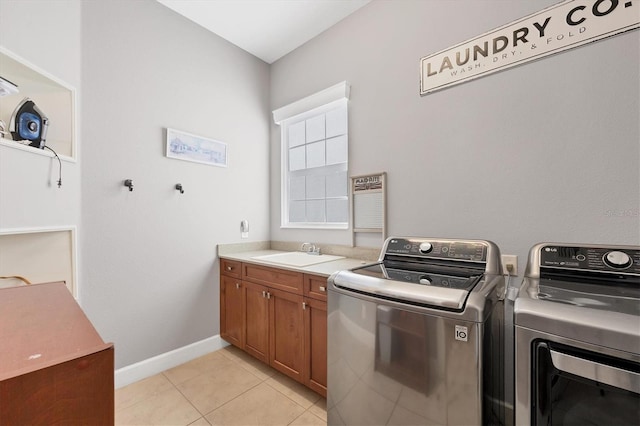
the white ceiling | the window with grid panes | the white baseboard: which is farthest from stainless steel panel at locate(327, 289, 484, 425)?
the white ceiling

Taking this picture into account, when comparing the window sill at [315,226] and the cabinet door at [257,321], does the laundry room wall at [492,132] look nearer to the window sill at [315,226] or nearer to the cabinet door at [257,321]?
the window sill at [315,226]

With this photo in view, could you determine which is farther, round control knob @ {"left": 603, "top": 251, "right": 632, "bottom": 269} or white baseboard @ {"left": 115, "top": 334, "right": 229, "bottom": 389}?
white baseboard @ {"left": 115, "top": 334, "right": 229, "bottom": 389}

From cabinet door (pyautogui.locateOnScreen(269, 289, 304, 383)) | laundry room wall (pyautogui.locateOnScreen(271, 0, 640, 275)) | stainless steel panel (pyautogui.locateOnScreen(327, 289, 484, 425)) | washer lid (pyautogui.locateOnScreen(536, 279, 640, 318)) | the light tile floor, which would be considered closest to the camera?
washer lid (pyautogui.locateOnScreen(536, 279, 640, 318))

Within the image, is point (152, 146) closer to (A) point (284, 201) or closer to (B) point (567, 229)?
(A) point (284, 201)

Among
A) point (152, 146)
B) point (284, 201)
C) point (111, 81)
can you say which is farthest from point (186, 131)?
point (284, 201)

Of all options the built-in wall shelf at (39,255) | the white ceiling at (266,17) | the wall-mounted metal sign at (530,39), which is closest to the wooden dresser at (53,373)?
the built-in wall shelf at (39,255)

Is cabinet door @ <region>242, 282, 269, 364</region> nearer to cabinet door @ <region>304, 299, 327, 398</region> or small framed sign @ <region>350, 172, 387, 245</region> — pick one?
cabinet door @ <region>304, 299, 327, 398</region>

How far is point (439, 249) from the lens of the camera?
1.54 meters

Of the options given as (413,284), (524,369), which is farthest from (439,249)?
(524,369)

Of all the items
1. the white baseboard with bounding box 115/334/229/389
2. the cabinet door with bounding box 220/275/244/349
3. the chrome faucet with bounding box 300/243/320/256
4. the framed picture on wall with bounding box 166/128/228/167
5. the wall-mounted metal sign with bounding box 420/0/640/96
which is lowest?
the white baseboard with bounding box 115/334/229/389

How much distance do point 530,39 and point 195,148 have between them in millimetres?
2448

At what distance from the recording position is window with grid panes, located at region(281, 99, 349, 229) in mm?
2523

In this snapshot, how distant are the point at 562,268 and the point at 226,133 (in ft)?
8.64

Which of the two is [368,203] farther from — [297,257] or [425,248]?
[297,257]
